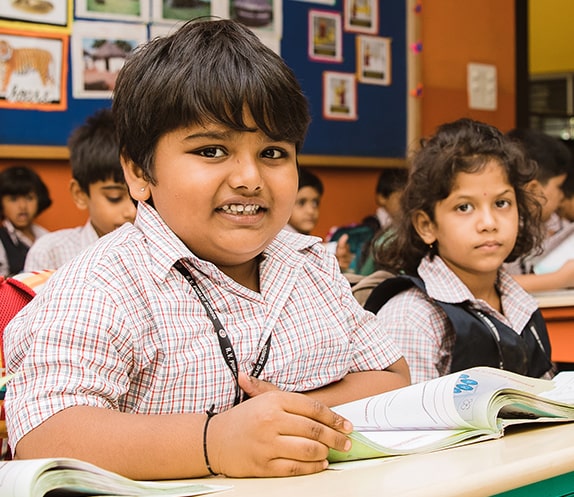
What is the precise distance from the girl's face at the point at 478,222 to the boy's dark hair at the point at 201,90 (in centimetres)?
78

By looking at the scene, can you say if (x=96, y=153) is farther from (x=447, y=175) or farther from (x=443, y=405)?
(x=443, y=405)

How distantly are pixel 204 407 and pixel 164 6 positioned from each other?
2.57m

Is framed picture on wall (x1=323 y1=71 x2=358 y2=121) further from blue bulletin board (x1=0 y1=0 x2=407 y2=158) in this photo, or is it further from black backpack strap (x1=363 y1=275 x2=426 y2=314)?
black backpack strap (x1=363 y1=275 x2=426 y2=314)

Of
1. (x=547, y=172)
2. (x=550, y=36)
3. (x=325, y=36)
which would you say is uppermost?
(x=550, y=36)

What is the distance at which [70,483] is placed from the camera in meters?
0.68

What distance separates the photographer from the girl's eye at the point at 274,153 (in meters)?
1.13

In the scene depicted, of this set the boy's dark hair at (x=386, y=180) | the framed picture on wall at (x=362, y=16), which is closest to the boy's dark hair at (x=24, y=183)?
the boy's dark hair at (x=386, y=180)

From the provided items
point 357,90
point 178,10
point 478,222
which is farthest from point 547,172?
point 478,222

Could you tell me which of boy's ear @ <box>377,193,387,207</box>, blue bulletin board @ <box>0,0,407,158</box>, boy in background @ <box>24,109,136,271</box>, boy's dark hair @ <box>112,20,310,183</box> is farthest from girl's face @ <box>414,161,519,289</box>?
boy's ear @ <box>377,193,387,207</box>

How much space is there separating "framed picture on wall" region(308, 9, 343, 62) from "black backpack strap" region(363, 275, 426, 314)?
2.10m

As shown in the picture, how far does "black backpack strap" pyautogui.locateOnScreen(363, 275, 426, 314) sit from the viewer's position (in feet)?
5.89

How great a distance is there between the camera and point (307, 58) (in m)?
3.72

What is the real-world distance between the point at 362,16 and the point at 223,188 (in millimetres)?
2980

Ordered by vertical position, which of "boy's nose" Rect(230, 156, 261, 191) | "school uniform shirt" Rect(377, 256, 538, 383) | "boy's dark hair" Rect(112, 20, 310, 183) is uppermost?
"boy's dark hair" Rect(112, 20, 310, 183)
